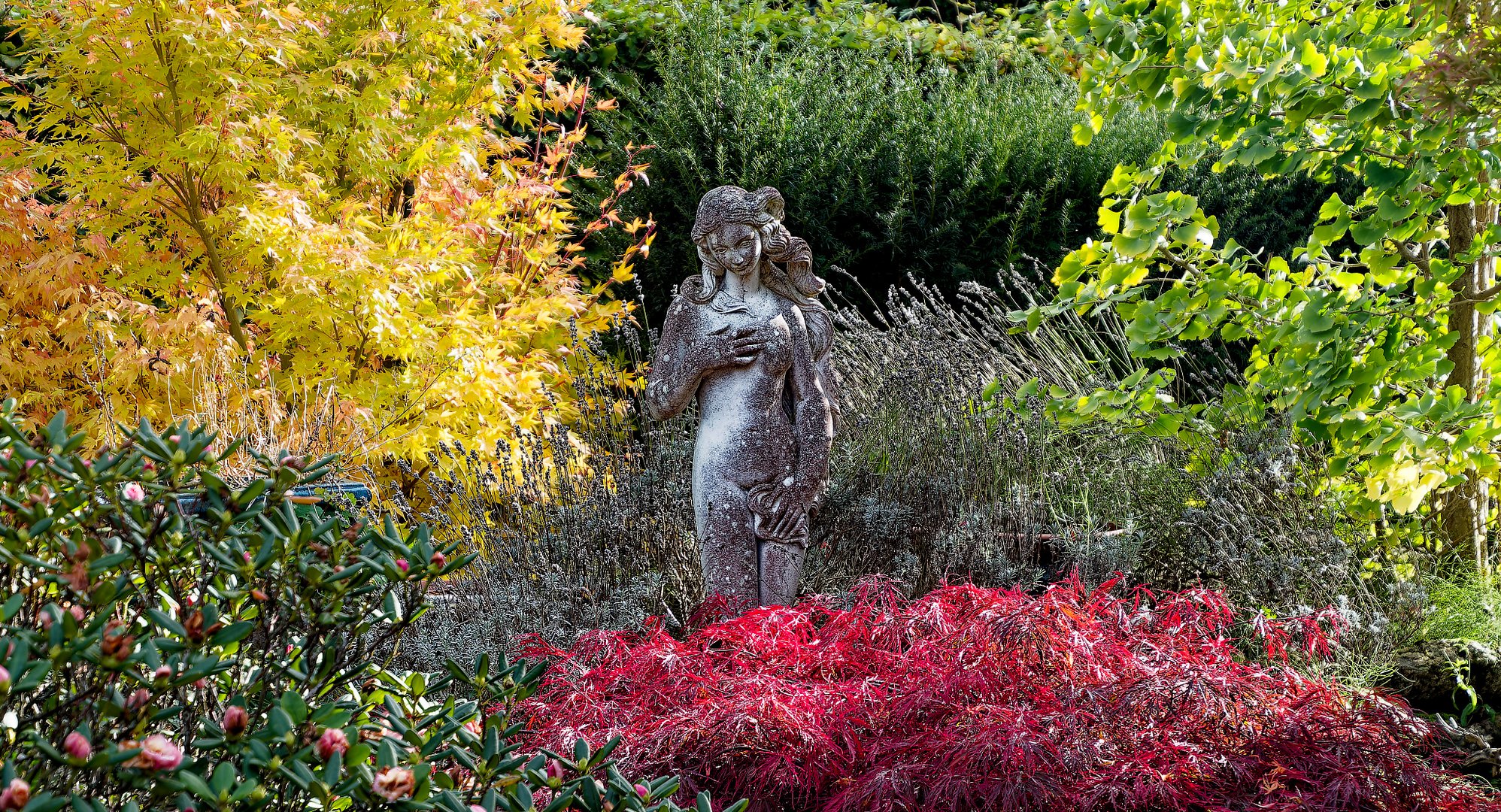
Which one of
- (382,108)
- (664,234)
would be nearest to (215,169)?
(382,108)

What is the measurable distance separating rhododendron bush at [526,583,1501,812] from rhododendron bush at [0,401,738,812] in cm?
85

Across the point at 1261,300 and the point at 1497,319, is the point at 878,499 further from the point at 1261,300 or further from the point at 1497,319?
the point at 1497,319

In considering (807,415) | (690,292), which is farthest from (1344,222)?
(690,292)

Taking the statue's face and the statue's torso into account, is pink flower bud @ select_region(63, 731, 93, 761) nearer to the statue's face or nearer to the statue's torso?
the statue's torso

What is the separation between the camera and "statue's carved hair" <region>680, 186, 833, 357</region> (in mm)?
3684

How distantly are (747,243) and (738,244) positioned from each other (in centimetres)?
3

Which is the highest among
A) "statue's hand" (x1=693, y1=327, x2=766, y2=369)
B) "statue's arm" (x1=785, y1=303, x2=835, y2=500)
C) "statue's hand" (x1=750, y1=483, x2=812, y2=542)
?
"statue's hand" (x1=693, y1=327, x2=766, y2=369)

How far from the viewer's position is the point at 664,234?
25.0ft

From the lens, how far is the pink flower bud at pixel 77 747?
115 centimetres

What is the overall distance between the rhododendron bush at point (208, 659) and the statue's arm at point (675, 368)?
2.14m

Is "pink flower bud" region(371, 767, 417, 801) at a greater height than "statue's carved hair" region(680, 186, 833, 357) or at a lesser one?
lesser

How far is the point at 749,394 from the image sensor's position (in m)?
3.69

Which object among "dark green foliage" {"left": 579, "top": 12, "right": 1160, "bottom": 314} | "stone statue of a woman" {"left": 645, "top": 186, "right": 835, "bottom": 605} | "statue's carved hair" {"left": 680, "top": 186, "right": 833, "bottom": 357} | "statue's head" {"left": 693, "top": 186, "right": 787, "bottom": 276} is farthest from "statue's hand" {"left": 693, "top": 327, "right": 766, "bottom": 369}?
"dark green foliage" {"left": 579, "top": 12, "right": 1160, "bottom": 314}

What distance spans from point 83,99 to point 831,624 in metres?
4.38
